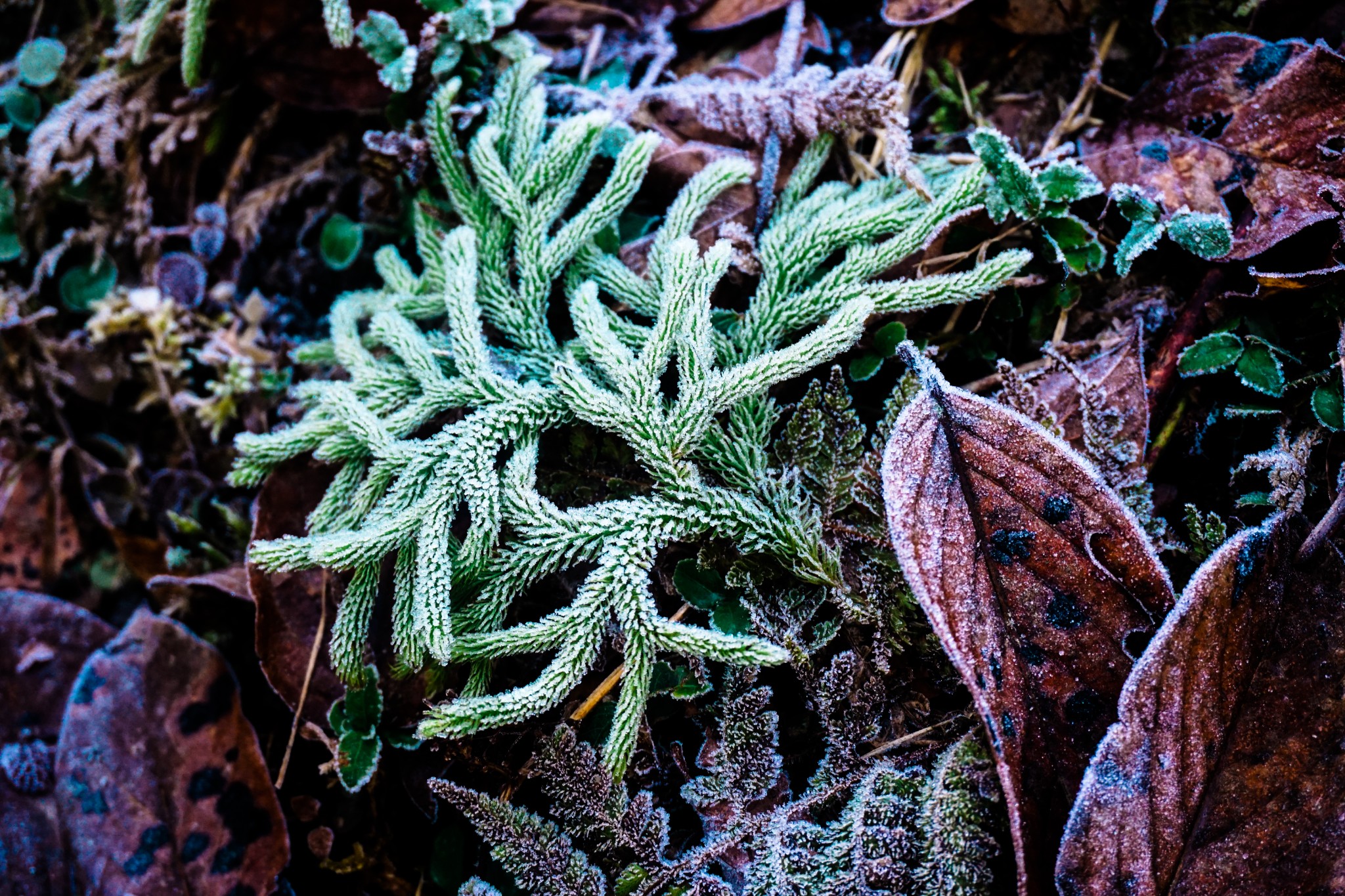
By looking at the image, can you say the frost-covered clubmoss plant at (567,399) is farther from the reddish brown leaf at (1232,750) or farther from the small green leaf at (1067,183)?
the reddish brown leaf at (1232,750)

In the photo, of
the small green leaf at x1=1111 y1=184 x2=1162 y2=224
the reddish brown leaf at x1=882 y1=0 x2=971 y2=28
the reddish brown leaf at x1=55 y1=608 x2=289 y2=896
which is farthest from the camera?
the reddish brown leaf at x1=882 y1=0 x2=971 y2=28

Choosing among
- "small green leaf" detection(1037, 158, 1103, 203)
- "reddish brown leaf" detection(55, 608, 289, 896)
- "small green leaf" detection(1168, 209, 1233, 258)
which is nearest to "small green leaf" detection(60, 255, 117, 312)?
"reddish brown leaf" detection(55, 608, 289, 896)

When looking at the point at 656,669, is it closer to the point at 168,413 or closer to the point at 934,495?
the point at 934,495

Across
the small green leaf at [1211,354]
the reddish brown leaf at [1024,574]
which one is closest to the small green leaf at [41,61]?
the reddish brown leaf at [1024,574]

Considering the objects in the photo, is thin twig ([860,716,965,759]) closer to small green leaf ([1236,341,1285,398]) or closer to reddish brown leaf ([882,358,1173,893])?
reddish brown leaf ([882,358,1173,893])

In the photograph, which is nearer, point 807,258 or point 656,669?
point 656,669

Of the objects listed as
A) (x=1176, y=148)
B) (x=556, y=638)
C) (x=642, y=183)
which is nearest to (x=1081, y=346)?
(x=1176, y=148)

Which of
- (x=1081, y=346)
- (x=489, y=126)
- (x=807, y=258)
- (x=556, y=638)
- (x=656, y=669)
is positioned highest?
(x=489, y=126)
